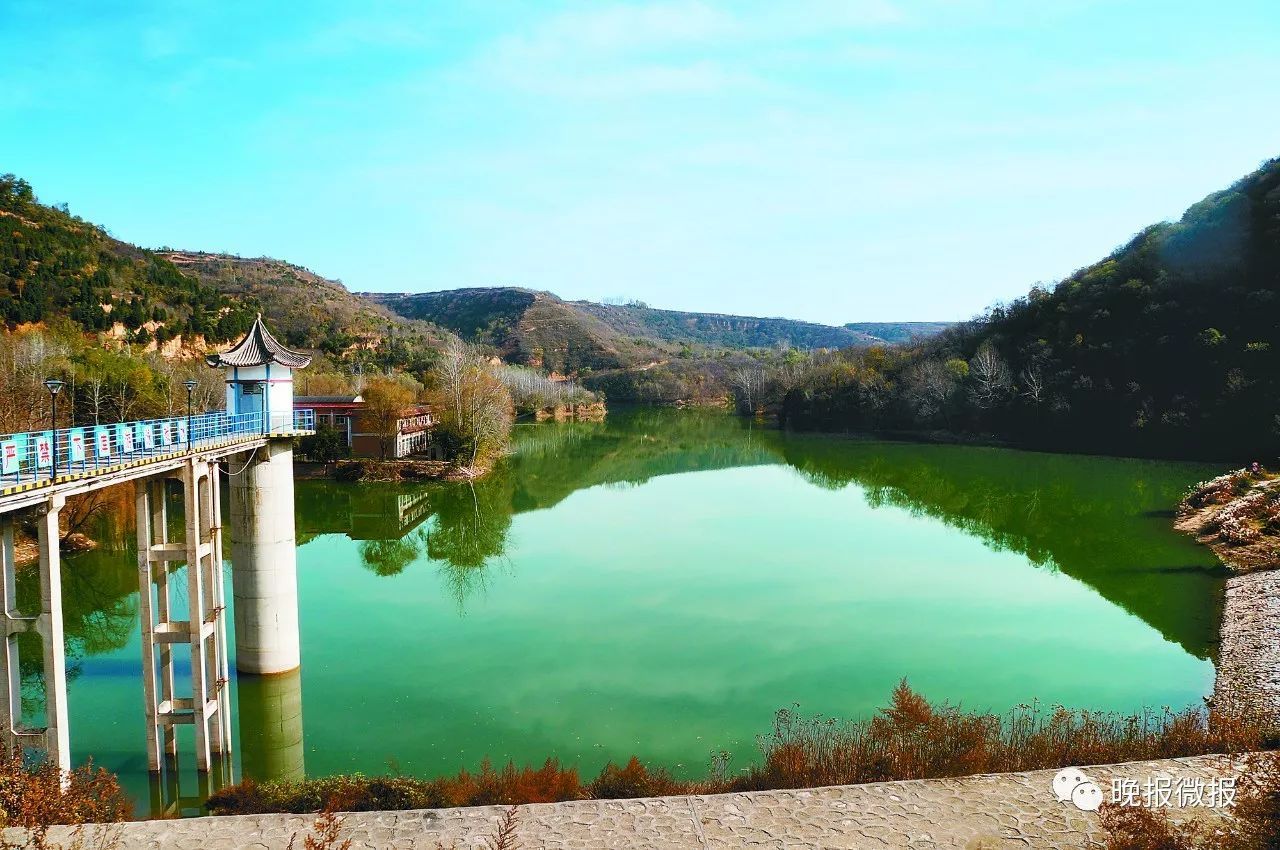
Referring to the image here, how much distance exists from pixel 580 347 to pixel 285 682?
117004mm

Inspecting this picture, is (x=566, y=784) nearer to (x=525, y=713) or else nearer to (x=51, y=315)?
(x=525, y=713)

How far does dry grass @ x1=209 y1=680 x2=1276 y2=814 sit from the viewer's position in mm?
9391

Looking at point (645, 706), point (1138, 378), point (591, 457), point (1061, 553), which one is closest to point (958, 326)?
point (1138, 378)

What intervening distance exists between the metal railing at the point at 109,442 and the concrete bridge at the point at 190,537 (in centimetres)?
2

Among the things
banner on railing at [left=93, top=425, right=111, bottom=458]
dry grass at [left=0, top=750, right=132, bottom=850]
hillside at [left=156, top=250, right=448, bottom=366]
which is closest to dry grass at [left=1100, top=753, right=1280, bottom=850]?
dry grass at [left=0, top=750, right=132, bottom=850]

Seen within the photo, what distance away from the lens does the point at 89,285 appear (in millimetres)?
52312

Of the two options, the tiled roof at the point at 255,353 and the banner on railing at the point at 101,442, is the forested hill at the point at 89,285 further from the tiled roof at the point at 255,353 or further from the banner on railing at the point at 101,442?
the banner on railing at the point at 101,442

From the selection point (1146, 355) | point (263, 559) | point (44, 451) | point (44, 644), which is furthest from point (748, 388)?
point (44, 644)

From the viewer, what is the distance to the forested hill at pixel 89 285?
48156 millimetres

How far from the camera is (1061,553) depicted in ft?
84.4

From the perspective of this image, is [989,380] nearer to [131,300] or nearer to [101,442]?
[101,442]

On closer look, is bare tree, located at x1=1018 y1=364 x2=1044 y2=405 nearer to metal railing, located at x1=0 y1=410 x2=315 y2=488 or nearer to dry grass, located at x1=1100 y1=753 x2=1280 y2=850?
dry grass, located at x1=1100 y1=753 x2=1280 y2=850

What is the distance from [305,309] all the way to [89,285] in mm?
34804

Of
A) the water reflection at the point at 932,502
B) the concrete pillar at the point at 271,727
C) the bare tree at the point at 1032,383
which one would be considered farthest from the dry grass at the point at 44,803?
the bare tree at the point at 1032,383
